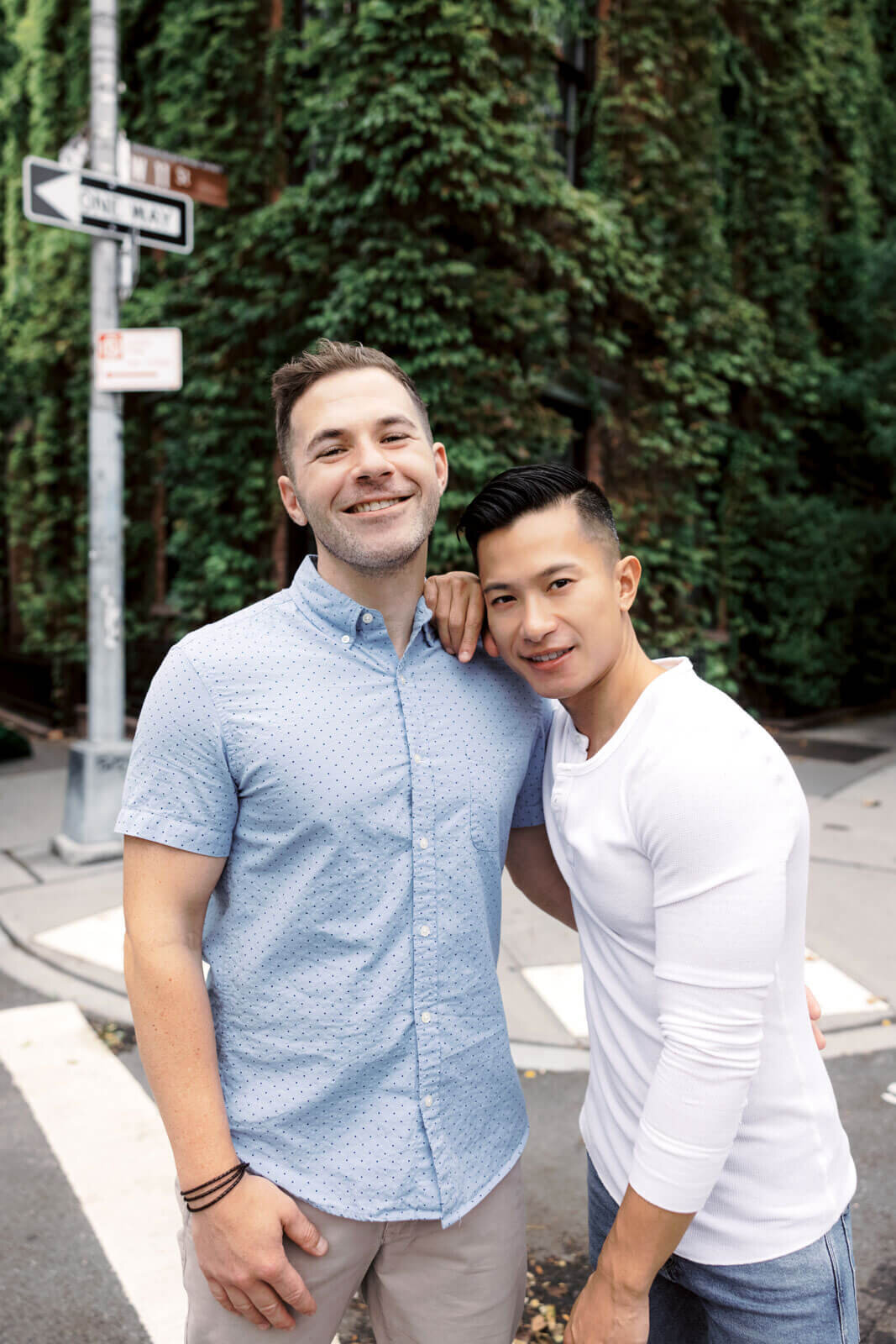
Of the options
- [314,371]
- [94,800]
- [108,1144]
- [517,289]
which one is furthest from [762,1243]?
[517,289]

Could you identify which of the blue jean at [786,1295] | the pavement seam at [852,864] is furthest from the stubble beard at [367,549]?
the pavement seam at [852,864]

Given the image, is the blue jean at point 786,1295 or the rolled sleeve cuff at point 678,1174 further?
the blue jean at point 786,1295

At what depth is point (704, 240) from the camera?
10.3 m

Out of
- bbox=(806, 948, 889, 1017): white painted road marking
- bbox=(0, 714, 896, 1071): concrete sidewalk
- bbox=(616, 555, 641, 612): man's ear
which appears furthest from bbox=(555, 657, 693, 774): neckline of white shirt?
bbox=(806, 948, 889, 1017): white painted road marking

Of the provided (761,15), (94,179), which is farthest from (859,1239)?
(761,15)

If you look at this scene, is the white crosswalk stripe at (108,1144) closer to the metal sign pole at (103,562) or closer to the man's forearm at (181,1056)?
the man's forearm at (181,1056)

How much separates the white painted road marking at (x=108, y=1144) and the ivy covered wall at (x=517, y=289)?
4.73 m

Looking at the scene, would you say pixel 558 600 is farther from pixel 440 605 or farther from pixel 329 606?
pixel 329 606

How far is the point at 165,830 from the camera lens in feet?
5.19

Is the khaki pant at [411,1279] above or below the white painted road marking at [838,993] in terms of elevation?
above

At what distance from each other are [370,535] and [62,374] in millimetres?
11368

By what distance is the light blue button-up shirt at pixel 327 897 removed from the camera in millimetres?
1624

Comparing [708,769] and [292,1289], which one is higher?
[708,769]

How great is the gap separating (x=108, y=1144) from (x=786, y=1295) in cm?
276
